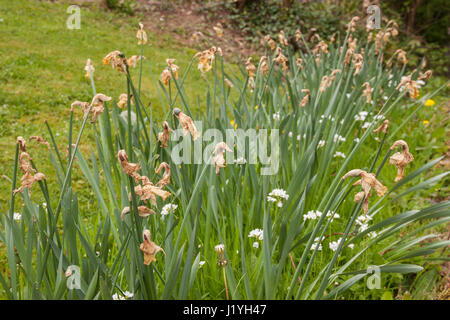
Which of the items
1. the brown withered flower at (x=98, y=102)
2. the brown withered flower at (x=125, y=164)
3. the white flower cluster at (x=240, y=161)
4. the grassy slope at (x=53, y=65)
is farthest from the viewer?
the grassy slope at (x=53, y=65)

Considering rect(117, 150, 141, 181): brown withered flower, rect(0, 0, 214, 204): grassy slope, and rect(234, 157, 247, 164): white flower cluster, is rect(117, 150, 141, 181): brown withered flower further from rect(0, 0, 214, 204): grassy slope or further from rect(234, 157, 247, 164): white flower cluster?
rect(0, 0, 214, 204): grassy slope

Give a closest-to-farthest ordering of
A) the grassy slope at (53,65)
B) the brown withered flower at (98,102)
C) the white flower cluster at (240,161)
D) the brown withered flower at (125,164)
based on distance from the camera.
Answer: the brown withered flower at (125,164) < the brown withered flower at (98,102) < the white flower cluster at (240,161) < the grassy slope at (53,65)

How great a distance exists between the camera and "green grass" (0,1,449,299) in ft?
4.00

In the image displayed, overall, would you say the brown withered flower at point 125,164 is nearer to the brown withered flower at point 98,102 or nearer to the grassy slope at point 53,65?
the brown withered flower at point 98,102

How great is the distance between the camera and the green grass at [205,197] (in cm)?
122

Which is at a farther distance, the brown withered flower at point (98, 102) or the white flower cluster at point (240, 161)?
the white flower cluster at point (240, 161)

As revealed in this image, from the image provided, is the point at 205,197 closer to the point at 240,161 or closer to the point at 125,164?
the point at 240,161

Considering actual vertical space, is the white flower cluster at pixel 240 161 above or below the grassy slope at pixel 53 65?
below

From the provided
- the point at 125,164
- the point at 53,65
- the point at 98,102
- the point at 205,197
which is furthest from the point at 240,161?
the point at 53,65

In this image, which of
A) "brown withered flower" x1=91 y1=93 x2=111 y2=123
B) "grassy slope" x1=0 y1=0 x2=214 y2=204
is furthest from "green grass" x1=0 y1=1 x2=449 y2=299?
"brown withered flower" x1=91 y1=93 x2=111 y2=123

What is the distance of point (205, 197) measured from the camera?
182 centimetres

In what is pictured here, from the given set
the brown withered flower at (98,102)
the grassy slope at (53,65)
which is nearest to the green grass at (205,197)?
the grassy slope at (53,65)

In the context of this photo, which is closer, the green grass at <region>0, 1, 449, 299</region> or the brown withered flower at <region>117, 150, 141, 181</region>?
the brown withered flower at <region>117, 150, 141, 181</region>
